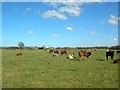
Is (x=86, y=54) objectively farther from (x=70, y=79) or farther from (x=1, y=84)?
(x=1, y=84)

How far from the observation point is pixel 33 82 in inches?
543

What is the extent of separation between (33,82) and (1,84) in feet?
5.80

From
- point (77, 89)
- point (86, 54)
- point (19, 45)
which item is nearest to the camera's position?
point (77, 89)

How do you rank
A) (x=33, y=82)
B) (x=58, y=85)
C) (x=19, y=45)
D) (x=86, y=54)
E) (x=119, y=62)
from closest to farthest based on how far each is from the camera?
(x=58, y=85) < (x=33, y=82) < (x=119, y=62) < (x=86, y=54) < (x=19, y=45)

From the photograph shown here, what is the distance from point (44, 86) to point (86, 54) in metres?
21.3

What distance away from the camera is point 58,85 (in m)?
12.8

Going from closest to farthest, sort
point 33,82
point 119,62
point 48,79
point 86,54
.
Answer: point 33,82 → point 48,79 → point 119,62 → point 86,54

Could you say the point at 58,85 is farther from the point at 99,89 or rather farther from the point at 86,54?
the point at 86,54

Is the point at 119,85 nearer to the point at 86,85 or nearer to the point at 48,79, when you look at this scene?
the point at 86,85

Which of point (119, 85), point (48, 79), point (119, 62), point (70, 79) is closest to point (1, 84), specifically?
point (48, 79)

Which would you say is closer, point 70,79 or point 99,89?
point 99,89

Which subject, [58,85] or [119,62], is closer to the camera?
[58,85]

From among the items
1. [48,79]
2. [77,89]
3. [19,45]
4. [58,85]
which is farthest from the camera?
[19,45]

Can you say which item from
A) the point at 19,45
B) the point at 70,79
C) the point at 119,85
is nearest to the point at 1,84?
the point at 70,79
